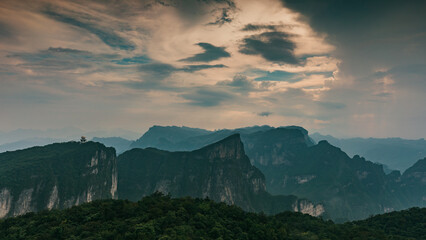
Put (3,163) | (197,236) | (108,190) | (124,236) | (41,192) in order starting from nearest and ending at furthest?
(124,236) → (197,236) → (41,192) → (3,163) → (108,190)

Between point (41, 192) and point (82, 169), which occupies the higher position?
point (82, 169)

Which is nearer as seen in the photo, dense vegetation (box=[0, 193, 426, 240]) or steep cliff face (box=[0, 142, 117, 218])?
dense vegetation (box=[0, 193, 426, 240])

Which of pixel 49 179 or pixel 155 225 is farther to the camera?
pixel 49 179

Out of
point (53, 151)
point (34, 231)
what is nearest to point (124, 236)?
point (34, 231)

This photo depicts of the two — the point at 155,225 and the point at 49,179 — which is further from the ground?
the point at 155,225

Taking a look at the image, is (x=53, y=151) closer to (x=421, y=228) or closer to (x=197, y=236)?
(x=197, y=236)

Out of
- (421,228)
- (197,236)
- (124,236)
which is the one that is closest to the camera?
(124,236)

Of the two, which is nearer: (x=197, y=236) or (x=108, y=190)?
(x=197, y=236)

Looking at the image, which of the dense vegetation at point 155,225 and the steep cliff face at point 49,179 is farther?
the steep cliff face at point 49,179
